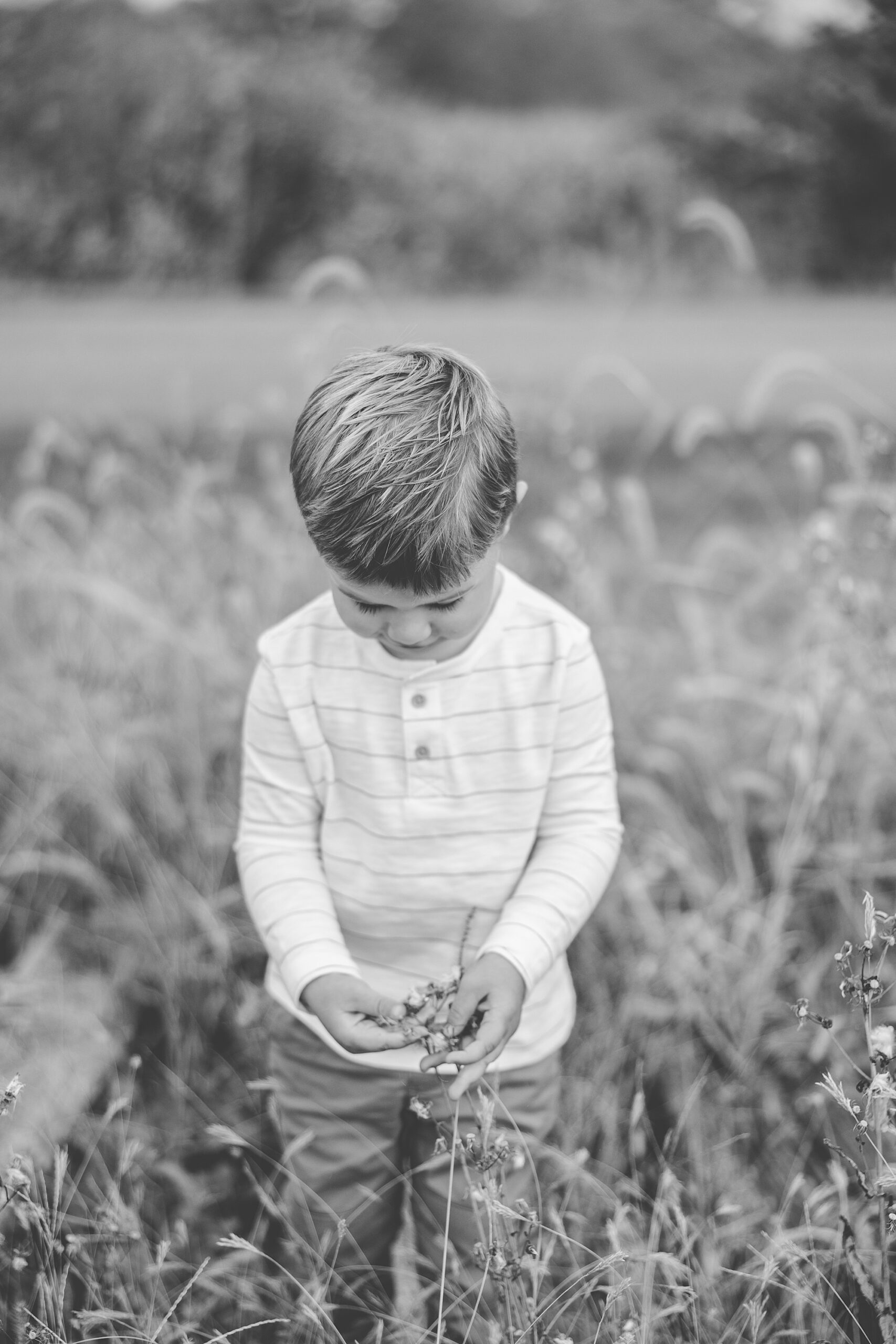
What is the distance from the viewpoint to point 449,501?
44.9 inches

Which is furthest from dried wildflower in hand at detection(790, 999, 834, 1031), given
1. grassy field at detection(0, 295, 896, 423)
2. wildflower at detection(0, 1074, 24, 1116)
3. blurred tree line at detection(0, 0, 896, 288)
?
blurred tree line at detection(0, 0, 896, 288)

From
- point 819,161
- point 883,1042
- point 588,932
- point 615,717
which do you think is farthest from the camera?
point 819,161

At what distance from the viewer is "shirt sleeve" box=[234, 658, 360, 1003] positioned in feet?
4.50

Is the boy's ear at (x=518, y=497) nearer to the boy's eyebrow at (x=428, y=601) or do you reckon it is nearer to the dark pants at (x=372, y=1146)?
the boy's eyebrow at (x=428, y=601)

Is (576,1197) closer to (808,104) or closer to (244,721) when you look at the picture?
(244,721)

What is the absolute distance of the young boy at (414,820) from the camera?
→ 3.92 feet

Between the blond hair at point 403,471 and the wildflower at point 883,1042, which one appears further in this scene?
the blond hair at point 403,471

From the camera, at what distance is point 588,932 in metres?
2.22

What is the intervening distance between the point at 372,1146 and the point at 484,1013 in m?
0.41

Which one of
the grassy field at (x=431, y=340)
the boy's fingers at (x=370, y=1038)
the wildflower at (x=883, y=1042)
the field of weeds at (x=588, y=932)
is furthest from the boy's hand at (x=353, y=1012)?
the grassy field at (x=431, y=340)

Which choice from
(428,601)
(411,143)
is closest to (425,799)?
(428,601)

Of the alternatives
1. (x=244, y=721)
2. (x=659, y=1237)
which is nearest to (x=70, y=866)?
(x=244, y=721)

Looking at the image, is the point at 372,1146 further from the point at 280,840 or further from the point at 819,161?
the point at 819,161

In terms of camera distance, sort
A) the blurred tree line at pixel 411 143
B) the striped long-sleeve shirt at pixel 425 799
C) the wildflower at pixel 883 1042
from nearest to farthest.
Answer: the wildflower at pixel 883 1042
the striped long-sleeve shirt at pixel 425 799
the blurred tree line at pixel 411 143
